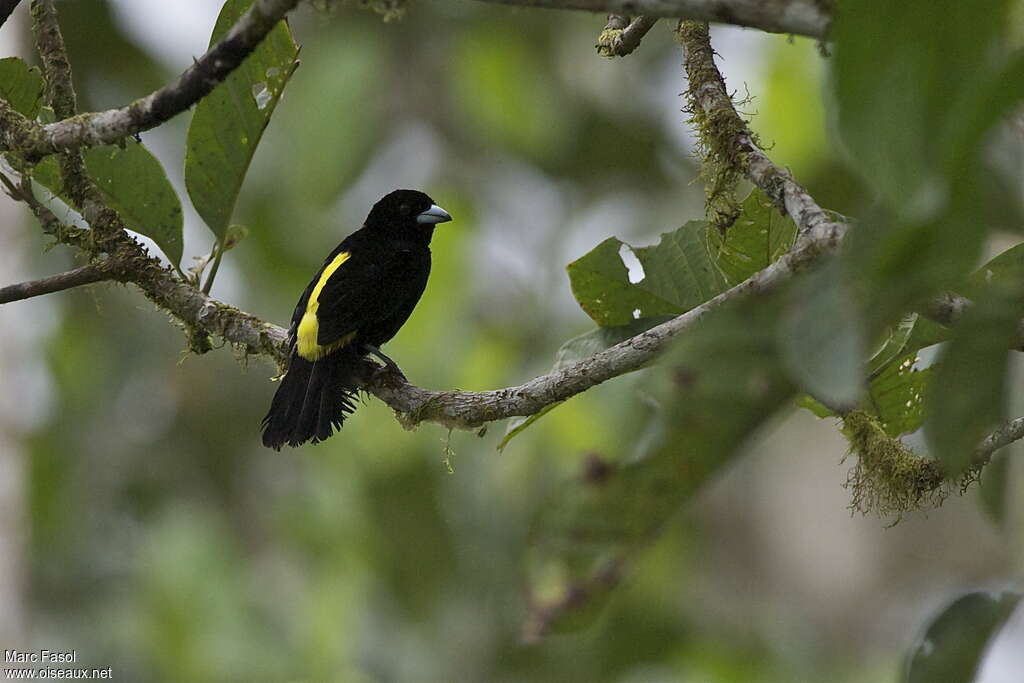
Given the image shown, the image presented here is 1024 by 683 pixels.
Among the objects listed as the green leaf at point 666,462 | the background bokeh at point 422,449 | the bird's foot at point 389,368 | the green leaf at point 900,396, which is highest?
the background bokeh at point 422,449

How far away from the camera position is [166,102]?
182 centimetres

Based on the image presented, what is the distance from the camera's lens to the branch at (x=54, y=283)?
2.32 metres

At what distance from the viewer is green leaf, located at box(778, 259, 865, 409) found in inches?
35.7

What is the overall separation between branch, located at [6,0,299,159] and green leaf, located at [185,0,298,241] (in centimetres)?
35

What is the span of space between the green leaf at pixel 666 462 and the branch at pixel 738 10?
1.37 feet

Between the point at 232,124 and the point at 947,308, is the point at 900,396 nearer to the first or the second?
A: the point at 947,308

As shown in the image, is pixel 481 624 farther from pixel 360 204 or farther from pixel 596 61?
pixel 596 61

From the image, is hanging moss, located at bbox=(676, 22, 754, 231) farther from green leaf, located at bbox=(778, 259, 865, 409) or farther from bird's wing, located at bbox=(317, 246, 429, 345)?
bird's wing, located at bbox=(317, 246, 429, 345)

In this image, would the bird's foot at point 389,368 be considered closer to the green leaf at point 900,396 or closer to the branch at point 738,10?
the green leaf at point 900,396

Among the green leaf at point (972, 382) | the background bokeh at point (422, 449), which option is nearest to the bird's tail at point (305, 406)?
the green leaf at point (972, 382)

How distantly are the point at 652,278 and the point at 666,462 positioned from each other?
1065mm

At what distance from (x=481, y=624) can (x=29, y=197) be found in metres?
4.49

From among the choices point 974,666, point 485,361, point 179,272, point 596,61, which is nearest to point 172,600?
point 485,361

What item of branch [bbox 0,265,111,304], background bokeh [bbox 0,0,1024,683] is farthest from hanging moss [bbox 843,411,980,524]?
background bokeh [bbox 0,0,1024,683]
